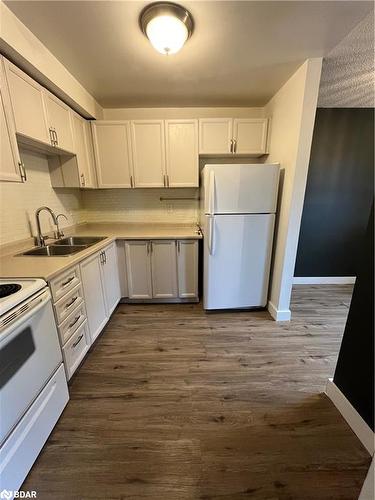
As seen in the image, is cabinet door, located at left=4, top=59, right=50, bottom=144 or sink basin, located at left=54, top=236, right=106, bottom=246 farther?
sink basin, located at left=54, top=236, right=106, bottom=246

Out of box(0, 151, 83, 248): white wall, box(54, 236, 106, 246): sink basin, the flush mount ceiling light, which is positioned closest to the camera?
the flush mount ceiling light

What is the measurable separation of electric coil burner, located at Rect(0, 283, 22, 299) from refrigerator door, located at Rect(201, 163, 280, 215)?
1.68 metres

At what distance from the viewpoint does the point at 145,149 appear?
8.61 feet

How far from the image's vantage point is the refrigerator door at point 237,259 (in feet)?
7.43

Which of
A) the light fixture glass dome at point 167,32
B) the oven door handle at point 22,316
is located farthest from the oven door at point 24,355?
the light fixture glass dome at point 167,32

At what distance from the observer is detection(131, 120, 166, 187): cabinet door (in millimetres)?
2564

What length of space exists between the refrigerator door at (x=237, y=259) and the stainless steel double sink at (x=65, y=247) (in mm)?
1265

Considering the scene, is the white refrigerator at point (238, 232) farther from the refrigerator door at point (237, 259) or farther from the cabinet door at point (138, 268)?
the cabinet door at point (138, 268)

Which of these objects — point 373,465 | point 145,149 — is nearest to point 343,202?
point 145,149

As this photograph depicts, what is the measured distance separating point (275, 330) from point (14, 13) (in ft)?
10.7

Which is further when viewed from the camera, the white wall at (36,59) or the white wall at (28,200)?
the white wall at (28,200)

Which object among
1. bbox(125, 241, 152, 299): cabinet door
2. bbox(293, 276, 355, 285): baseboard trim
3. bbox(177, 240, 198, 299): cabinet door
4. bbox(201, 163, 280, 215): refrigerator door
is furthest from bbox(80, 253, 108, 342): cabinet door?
bbox(293, 276, 355, 285): baseboard trim

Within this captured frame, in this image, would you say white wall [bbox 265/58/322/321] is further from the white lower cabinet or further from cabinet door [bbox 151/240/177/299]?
cabinet door [bbox 151/240/177/299]

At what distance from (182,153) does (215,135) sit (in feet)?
1.54
